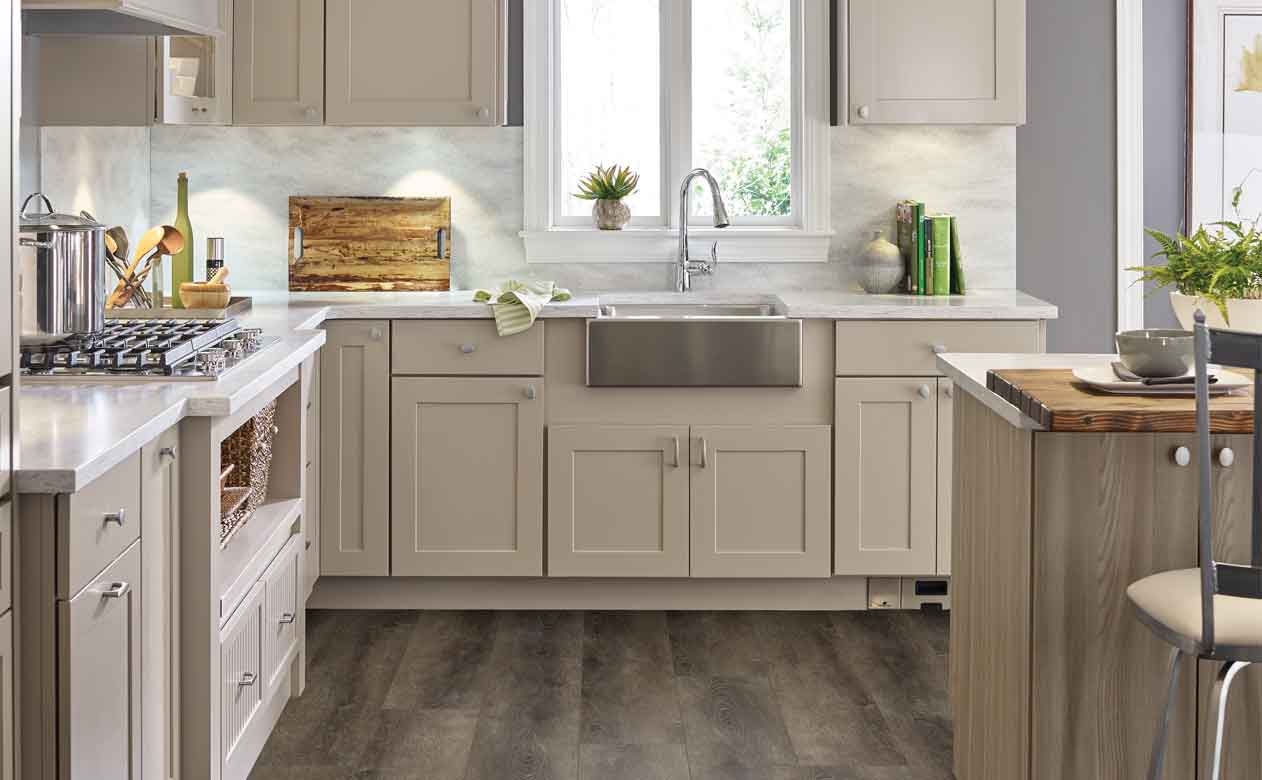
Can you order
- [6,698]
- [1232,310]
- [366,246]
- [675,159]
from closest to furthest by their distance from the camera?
[6,698] → [1232,310] → [366,246] → [675,159]

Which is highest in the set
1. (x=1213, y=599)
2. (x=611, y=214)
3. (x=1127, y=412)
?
(x=611, y=214)

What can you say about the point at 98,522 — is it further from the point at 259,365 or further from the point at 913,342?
the point at 913,342

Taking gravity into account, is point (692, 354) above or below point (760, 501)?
above

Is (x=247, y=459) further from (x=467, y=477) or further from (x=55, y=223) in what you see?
(x=467, y=477)

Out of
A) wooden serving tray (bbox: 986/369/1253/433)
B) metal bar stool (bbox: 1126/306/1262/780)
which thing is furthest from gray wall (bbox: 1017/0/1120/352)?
metal bar stool (bbox: 1126/306/1262/780)

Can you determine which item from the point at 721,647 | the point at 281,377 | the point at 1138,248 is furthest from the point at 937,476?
the point at 281,377

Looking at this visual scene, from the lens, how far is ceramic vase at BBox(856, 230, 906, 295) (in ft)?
15.0

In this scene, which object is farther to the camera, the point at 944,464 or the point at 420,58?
the point at 420,58

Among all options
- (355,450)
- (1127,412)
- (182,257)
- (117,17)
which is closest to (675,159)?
(355,450)

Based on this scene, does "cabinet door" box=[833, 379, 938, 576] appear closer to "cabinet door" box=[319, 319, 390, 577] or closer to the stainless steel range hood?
"cabinet door" box=[319, 319, 390, 577]

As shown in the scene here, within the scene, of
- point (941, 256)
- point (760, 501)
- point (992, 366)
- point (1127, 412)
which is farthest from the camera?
point (941, 256)

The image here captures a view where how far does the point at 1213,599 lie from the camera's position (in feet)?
6.77

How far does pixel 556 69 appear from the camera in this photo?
4.68m

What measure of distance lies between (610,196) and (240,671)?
88.8 inches
